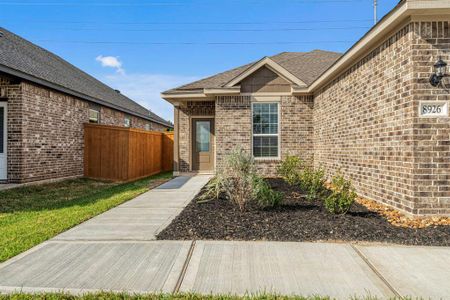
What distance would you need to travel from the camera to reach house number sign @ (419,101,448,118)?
16.8ft

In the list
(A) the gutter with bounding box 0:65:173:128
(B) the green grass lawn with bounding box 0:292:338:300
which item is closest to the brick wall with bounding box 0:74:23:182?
(A) the gutter with bounding box 0:65:173:128

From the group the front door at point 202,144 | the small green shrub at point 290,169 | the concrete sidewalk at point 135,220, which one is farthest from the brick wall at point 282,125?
the concrete sidewalk at point 135,220

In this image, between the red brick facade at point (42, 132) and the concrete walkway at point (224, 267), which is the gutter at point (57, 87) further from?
the concrete walkway at point (224, 267)

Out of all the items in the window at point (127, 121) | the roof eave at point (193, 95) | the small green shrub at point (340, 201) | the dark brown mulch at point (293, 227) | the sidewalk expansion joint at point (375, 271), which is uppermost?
the roof eave at point (193, 95)

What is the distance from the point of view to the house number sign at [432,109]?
201 inches

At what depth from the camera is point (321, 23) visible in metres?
24.3

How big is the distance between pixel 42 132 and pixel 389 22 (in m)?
11.2

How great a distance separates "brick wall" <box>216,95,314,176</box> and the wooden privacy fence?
3.84 meters

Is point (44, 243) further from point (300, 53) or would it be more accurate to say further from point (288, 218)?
point (300, 53)

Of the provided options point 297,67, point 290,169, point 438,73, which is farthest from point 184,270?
point 297,67

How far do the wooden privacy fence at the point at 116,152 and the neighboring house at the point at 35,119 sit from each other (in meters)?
0.45

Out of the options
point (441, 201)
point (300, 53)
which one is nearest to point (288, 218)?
point (441, 201)

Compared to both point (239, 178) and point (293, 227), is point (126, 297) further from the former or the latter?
point (239, 178)

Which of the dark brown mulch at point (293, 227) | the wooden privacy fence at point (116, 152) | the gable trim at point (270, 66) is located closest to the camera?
the dark brown mulch at point (293, 227)
